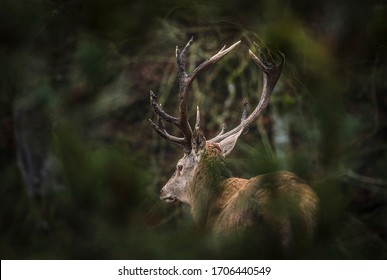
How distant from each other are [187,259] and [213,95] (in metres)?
6.10

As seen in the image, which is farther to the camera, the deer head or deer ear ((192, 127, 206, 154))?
deer ear ((192, 127, 206, 154))

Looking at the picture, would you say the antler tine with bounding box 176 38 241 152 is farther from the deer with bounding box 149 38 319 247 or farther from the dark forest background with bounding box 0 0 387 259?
the dark forest background with bounding box 0 0 387 259

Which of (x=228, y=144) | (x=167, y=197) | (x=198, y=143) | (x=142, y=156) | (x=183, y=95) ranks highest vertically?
(x=142, y=156)

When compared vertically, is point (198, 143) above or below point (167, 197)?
above

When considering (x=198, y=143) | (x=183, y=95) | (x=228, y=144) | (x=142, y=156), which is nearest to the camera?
(x=142, y=156)

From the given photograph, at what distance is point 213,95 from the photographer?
24.7ft

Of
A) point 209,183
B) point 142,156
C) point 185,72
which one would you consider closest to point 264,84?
point 209,183

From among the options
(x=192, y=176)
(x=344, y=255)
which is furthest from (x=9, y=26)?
(x=192, y=176)

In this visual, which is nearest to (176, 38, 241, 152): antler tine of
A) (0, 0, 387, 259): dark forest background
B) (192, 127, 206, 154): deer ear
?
(192, 127, 206, 154): deer ear

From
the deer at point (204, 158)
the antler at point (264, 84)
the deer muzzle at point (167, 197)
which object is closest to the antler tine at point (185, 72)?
the deer at point (204, 158)

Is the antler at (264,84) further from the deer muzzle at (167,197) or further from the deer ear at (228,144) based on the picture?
the deer muzzle at (167,197)

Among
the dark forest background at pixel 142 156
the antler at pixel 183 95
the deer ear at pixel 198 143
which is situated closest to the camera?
the dark forest background at pixel 142 156

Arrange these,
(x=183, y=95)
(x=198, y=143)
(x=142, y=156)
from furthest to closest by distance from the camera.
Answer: (x=198, y=143) < (x=183, y=95) < (x=142, y=156)

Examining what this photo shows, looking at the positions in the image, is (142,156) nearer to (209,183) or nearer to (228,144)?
(209,183)
